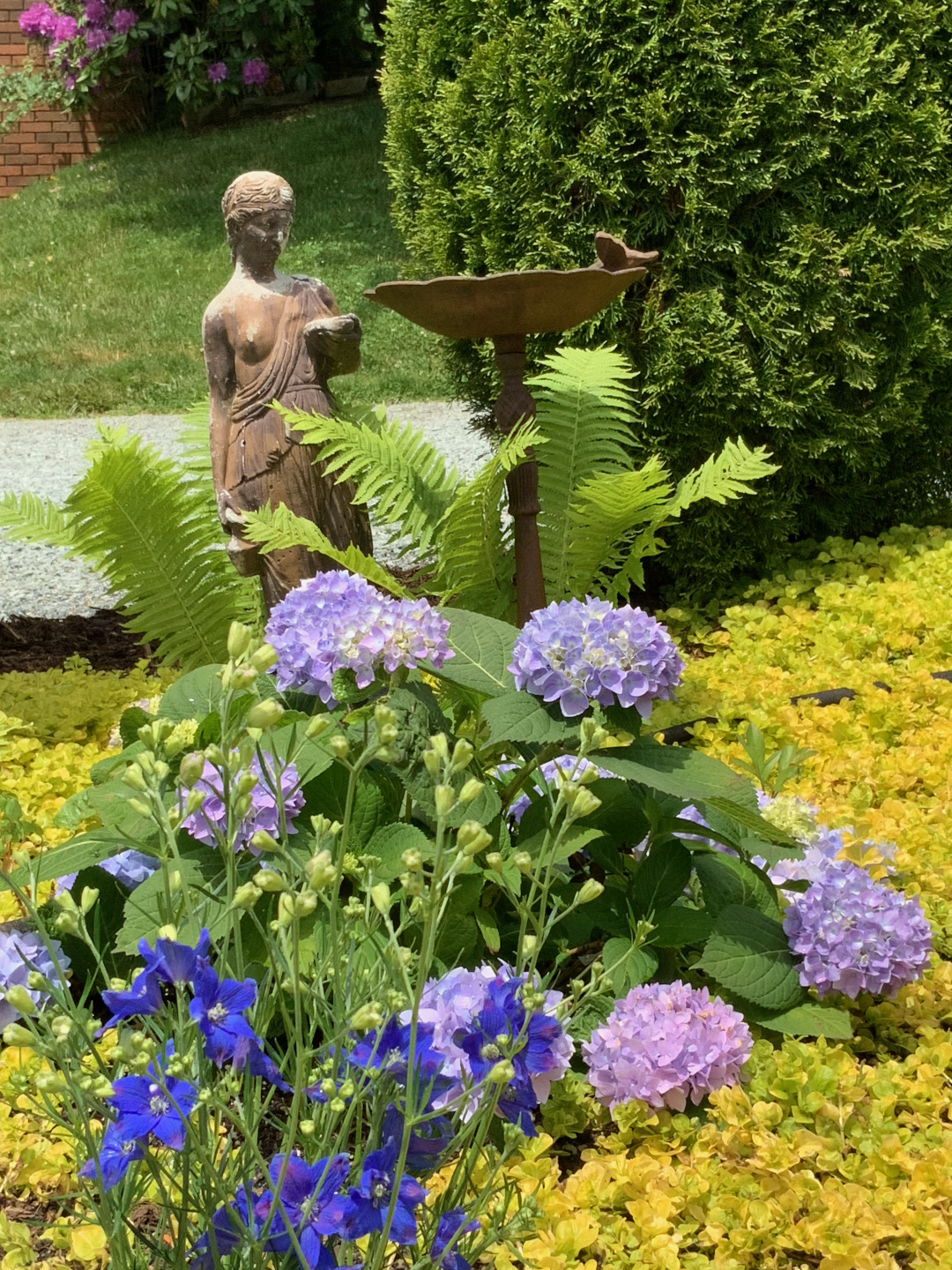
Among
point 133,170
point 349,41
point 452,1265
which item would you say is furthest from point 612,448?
point 349,41

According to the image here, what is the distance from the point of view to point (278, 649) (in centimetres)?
178

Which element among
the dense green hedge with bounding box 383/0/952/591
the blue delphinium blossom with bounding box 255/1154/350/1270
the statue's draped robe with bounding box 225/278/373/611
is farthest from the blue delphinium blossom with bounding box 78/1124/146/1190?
the dense green hedge with bounding box 383/0/952/591

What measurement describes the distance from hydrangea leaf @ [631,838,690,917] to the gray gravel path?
2.16 meters

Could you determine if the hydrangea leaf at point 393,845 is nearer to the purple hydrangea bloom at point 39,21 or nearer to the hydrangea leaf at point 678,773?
the hydrangea leaf at point 678,773

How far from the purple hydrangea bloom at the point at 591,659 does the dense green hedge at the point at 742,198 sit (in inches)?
89.2

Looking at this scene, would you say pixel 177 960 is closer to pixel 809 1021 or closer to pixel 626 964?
pixel 626 964

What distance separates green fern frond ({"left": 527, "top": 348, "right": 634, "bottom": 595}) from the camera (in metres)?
3.23

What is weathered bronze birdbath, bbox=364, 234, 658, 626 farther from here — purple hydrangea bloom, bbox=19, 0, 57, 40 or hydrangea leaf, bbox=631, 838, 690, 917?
purple hydrangea bloom, bbox=19, 0, 57, 40

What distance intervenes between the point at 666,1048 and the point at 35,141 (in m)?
15.5

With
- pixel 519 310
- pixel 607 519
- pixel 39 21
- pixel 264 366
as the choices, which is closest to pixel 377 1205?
pixel 519 310

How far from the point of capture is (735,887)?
78.3 inches

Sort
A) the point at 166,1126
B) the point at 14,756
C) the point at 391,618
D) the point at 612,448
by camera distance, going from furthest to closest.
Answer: the point at 612,448 → the point at 14,756 → the point at 391,618 → the point at 166,1126

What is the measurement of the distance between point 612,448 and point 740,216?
114 cm

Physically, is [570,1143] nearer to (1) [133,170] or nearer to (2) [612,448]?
(2) [612,448]
